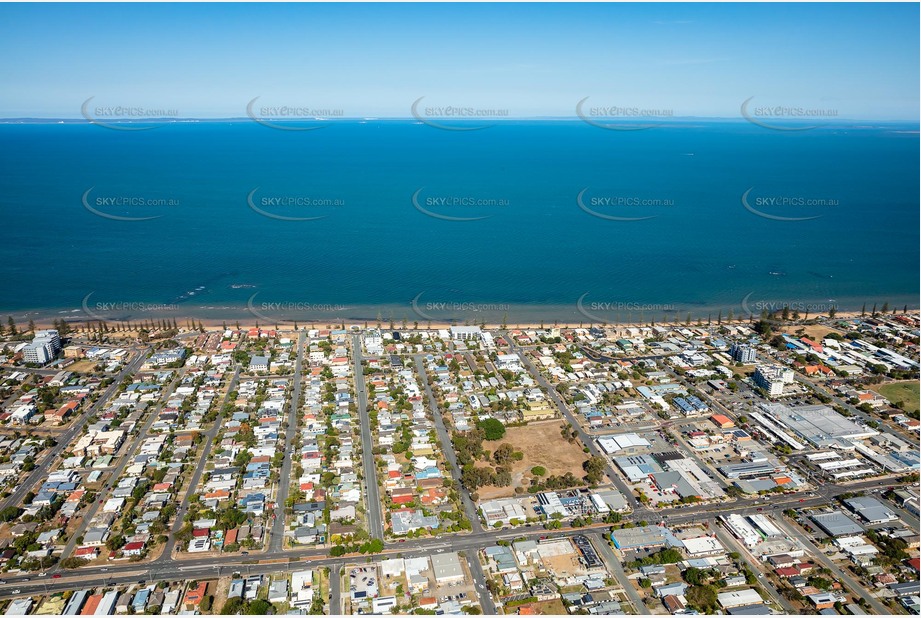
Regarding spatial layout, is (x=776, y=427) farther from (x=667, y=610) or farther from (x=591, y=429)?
(x=667, y=610)

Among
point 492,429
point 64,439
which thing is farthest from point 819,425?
point 64,439

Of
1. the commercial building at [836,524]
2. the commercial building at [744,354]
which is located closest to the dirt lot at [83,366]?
the commercial building at [836,524]

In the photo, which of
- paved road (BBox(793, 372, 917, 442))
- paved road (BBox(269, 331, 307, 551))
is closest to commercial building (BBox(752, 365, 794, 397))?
paved road (BBox(793, 372, 917, 442))

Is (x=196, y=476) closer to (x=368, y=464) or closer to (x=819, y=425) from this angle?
(x=368, y=464)

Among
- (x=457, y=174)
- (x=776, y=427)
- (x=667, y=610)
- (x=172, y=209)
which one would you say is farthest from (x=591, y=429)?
(x=457, y=174)

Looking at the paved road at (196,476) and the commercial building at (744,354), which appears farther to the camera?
the commercial building at (744,354)

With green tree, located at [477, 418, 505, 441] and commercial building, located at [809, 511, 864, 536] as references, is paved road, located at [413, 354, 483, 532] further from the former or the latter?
commercial building, located at [809, 511, 864, 536]

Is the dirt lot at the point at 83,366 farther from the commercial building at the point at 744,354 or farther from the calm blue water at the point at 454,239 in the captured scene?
the commercial building at the point at 744,354
